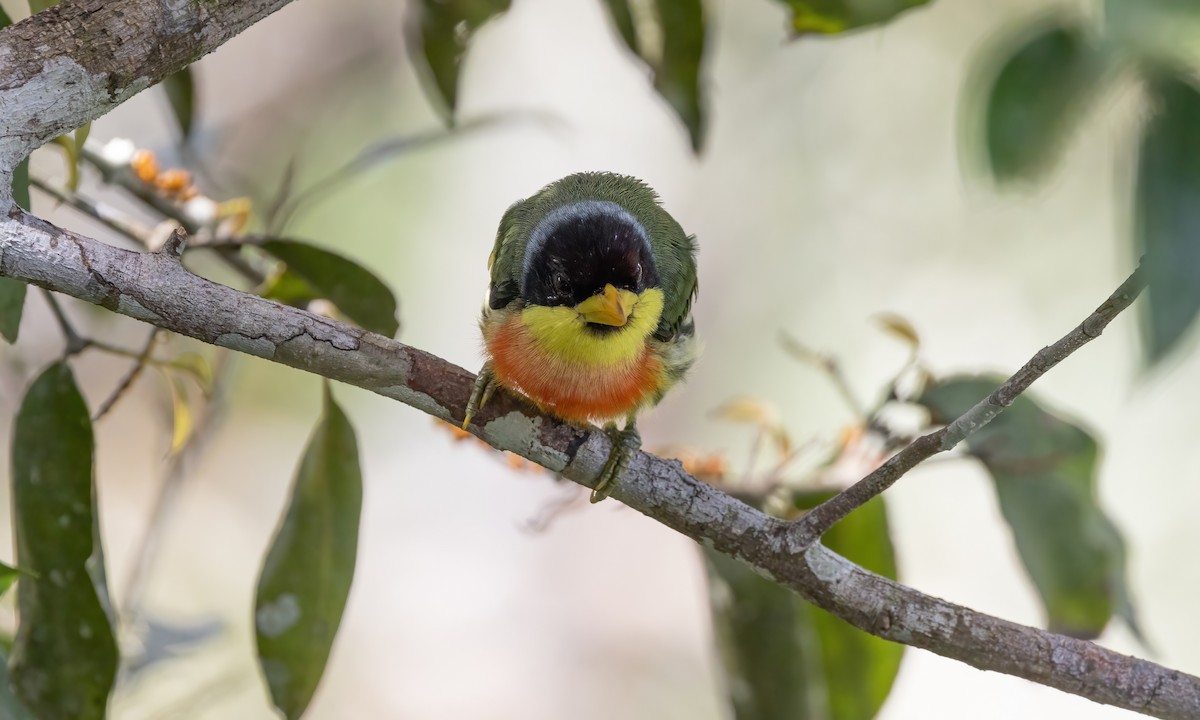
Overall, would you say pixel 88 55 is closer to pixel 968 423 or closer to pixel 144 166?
pixel 144 166

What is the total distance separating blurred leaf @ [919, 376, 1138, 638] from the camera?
6.57 feet

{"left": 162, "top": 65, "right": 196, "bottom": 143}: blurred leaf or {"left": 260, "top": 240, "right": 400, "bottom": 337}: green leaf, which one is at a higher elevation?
{"left": 162, "top": 65, "right": 196, "bottom": 143}: blurred leaf

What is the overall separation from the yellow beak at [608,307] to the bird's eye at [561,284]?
0.17 ft

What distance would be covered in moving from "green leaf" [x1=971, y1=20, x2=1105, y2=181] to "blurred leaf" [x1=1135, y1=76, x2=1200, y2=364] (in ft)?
0.41

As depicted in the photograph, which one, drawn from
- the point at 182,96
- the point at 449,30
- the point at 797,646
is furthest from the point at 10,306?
the point at 797,646

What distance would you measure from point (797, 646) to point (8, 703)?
1.40 meters

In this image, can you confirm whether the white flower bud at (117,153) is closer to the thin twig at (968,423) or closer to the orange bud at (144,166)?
the orange bud at (144,166)

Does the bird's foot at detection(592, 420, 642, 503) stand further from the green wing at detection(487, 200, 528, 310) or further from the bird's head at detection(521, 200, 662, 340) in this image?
the green wing at detection(487, 200, 528, 310)

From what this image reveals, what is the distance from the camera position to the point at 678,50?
2.20m

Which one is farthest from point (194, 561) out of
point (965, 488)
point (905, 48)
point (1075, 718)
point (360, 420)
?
point (905, 48)

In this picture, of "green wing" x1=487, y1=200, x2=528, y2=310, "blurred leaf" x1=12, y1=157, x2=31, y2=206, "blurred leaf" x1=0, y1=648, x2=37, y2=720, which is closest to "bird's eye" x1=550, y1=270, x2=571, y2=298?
"green wing" x1=487, y1=200, x2=528, y2=310

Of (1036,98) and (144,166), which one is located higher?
(1036,98)

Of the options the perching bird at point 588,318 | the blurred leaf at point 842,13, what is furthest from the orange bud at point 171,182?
the blurred leaf at point 842,13

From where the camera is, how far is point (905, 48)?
5.05 meters
